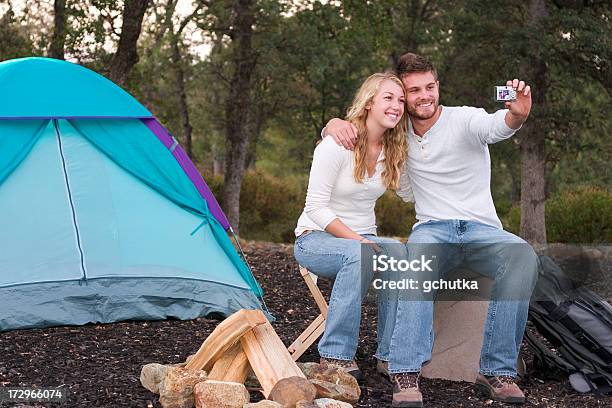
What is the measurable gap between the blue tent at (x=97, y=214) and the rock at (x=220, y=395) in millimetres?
1890

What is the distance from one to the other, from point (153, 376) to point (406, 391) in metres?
1.01

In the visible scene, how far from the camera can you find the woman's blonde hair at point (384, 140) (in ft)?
12.8

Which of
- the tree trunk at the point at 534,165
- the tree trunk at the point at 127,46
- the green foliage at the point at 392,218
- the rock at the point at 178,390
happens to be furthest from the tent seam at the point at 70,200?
the green foliage at the point at 392,218

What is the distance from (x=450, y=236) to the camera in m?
3.83

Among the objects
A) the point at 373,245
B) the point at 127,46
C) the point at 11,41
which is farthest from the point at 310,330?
the point at 11,41

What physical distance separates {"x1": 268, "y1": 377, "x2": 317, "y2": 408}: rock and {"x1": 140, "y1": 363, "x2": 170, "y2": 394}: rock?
522 mm

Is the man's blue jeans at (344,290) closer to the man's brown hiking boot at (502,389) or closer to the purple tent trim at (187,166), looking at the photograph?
the man's brown hiking boot at (502,389)

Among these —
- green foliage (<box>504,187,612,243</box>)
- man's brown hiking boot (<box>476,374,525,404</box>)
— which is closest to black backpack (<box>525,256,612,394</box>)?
man's brown hiking boot (<box>476,374,525,404</box>)

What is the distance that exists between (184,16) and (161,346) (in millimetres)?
9463

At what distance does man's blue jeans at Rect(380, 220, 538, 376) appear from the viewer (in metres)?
3.57

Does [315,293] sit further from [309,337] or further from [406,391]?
[406,391]

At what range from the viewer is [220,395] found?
3.26 metres

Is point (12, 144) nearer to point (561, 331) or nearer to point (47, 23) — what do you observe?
point (561, 331)

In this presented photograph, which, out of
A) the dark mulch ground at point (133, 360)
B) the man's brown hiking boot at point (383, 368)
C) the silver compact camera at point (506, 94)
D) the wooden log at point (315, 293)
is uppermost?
the silver compact camera at point (506, 94)
